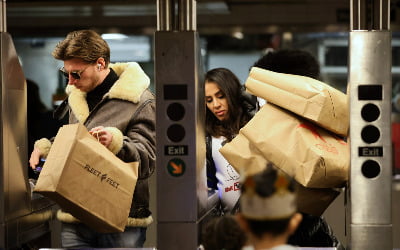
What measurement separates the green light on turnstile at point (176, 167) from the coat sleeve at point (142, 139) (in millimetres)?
322

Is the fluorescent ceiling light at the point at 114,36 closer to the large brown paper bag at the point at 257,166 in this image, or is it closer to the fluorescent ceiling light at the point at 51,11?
the fluorescent ceiling light at the point at 51,11

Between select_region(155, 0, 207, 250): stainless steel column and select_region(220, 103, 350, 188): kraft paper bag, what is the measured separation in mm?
231

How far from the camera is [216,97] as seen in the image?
4348mm

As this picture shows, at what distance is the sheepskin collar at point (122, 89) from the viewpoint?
3.71 meters

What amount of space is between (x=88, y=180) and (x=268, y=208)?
131 cm

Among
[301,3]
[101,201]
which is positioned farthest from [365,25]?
[301,3]

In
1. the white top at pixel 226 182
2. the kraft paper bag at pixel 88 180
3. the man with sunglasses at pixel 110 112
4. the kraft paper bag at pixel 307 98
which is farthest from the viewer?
the white top at pixel 226 182

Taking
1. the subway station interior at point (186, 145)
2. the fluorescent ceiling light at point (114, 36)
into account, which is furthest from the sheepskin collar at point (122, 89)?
the fluorescent ceiling light at point (114, 36)

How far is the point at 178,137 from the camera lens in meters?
3.27

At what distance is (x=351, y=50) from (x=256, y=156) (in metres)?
0.58

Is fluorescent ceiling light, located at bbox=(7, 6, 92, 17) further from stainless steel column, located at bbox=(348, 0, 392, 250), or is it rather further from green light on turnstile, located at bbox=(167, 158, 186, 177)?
stainless steel column, located at bbox=(348, 0, 392, 250)

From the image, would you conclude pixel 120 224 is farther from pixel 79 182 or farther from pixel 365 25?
pixel 365 25

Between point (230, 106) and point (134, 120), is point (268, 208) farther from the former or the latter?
point (230, 106)

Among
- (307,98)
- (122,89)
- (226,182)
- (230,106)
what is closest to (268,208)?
(307,98)
